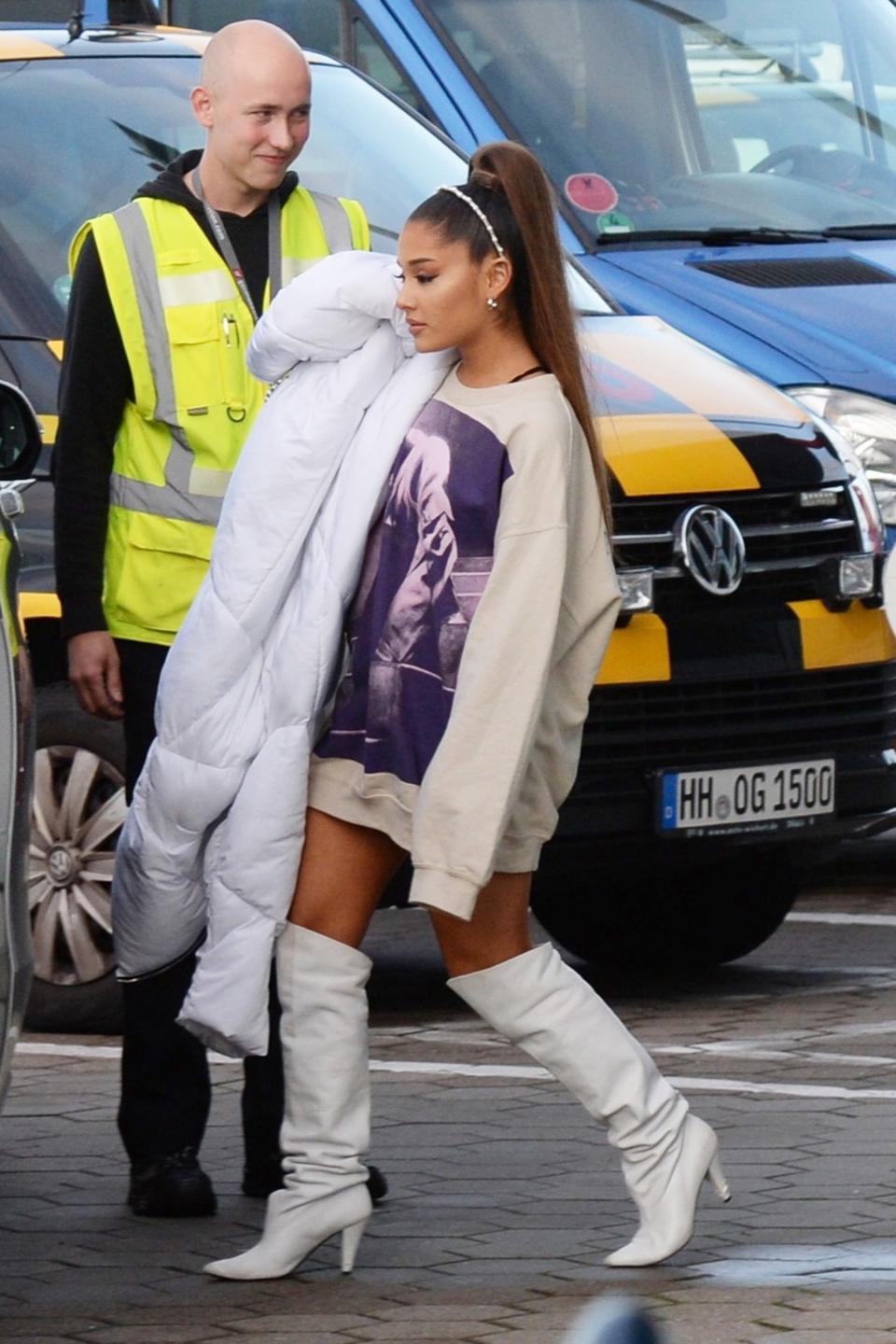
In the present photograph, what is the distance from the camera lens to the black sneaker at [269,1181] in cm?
560

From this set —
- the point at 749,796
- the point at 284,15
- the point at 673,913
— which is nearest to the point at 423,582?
the point at 749,796

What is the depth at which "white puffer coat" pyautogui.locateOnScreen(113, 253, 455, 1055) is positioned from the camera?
494 centimetres

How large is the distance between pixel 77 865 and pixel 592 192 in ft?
11.6

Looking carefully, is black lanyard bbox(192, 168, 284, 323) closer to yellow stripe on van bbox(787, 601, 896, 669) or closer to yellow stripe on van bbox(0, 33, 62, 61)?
yellow stripe on van bbox(787, 601, 896, 669)

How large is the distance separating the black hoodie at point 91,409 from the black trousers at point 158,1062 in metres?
0.14

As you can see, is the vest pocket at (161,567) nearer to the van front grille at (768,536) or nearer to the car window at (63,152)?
the van front grille at (768,536)

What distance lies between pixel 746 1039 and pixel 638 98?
13.3 feet

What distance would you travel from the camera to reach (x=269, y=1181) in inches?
222

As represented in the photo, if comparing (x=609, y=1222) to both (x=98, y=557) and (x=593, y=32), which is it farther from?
(x=593, y=32)

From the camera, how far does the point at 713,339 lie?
9.20 metres

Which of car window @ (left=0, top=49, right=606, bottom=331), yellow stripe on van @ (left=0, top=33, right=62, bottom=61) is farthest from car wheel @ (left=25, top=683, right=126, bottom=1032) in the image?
yellow stripe on van @ (left=0, top=33, right=62, bottom=61)

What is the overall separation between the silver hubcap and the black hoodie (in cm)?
165

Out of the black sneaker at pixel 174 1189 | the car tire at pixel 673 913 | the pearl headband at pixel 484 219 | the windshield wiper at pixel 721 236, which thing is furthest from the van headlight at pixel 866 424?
the pearl headband at pixel 484 219

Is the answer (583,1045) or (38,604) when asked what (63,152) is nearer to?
(38,604)
